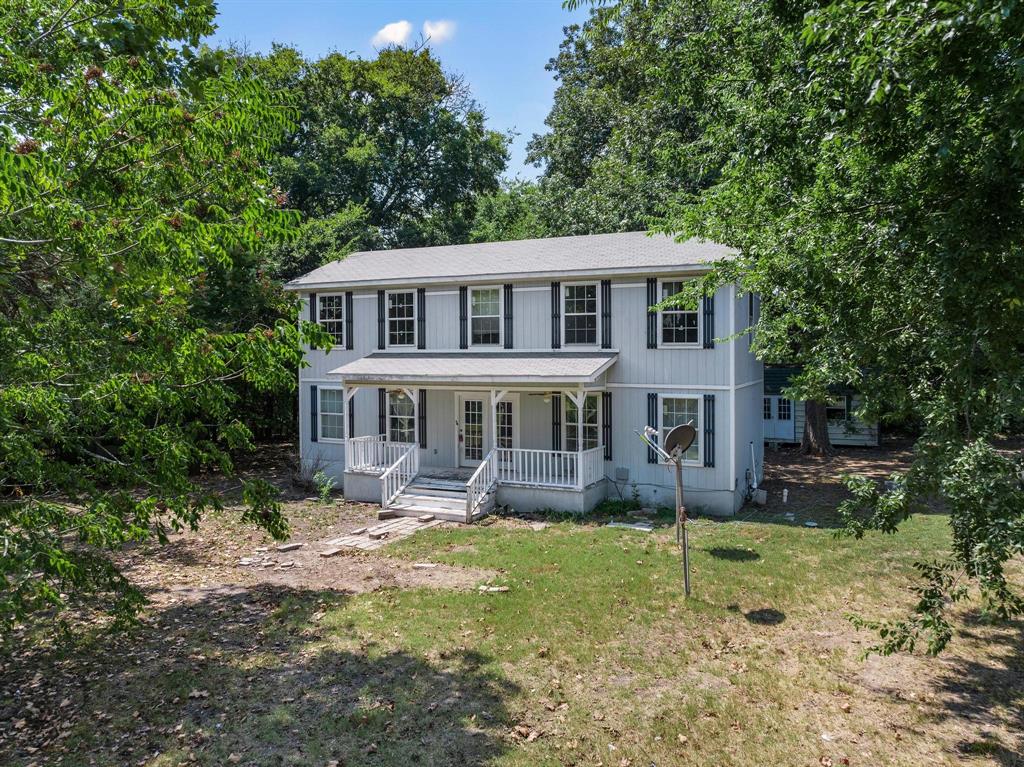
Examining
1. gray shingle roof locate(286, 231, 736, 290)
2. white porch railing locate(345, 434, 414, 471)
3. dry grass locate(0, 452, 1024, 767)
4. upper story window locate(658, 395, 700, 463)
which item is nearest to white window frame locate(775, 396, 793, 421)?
gray shingle roof locate(286, 231, 736, 290)

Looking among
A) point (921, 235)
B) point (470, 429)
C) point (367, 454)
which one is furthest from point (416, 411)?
point (921, 235)

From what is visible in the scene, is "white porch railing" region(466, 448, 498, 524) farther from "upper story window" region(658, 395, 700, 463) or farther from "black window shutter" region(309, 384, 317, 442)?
"black window shutter" region(309, 384, 317, 442)

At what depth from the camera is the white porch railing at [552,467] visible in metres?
14.2

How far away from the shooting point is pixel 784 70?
24.8 ft

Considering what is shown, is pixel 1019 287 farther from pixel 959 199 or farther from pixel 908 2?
pixel 908 2

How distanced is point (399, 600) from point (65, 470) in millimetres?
4601

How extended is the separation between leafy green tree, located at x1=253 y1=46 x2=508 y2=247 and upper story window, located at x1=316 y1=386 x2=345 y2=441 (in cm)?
1451

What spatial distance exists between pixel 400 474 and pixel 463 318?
416 centimetres

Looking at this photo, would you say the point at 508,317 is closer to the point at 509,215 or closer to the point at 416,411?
the point at 416,411

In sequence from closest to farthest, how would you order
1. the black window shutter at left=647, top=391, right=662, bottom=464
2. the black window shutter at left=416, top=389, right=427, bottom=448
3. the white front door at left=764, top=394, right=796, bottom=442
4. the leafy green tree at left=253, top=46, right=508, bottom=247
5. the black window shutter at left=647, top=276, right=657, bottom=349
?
the black window shutter at left=647, top=276, right=657, bottom=349 < the black window shutter at left=647, top=391, right=662, bottom=464 < the black window shutter at left=416, top=389, right=427, bottom=448 < the white front door at left=764, top=394, right=796, bottom=442 < the leafy green tree at left=253, top=46, right=508, bottom=247

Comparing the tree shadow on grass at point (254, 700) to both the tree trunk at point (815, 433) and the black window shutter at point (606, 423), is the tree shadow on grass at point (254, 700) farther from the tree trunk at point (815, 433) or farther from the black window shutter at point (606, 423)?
the tree trunk at point (815, 433)

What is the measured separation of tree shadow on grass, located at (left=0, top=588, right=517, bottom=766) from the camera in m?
5.52

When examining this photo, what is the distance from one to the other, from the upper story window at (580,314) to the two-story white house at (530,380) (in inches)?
1.3

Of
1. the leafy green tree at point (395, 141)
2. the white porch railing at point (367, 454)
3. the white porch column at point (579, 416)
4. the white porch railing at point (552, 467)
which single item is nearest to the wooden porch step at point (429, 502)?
the white porch railing at point (552, 467)
